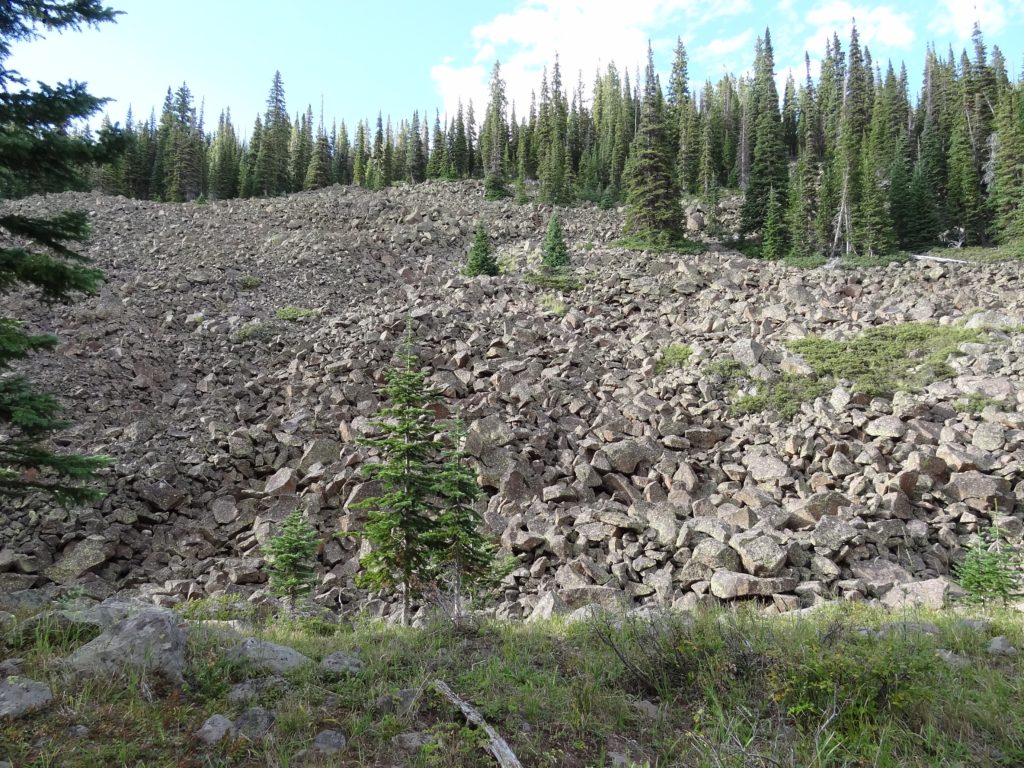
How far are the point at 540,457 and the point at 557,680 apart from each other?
389 inches

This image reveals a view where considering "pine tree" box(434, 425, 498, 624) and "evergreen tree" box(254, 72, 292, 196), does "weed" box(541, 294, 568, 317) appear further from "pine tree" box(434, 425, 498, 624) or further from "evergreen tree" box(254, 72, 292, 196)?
"evergreen tree" box(254, 72, 292, 196)

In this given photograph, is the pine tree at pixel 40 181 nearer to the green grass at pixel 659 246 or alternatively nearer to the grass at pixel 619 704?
the grass at pixel 619 704

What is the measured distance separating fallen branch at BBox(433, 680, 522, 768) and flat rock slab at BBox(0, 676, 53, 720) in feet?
10.1

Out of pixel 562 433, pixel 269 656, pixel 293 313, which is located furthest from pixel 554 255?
pixel 269 656

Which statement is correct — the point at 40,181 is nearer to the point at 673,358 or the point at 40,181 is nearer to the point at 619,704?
the point at 619,704

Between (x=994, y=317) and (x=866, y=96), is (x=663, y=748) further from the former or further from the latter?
(x=866, y=96)

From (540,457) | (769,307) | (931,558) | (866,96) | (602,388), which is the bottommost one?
(931,558)

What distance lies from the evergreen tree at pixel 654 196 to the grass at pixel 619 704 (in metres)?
34.6

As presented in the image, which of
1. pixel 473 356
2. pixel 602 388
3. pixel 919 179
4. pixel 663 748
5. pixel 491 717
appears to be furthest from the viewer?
pixel 919 179

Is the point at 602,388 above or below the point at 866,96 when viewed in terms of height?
below

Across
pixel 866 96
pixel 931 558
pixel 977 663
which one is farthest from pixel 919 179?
pixel 977 663

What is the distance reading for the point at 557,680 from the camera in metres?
5.30

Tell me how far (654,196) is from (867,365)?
81.8ft

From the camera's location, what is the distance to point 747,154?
6450 centimetres
